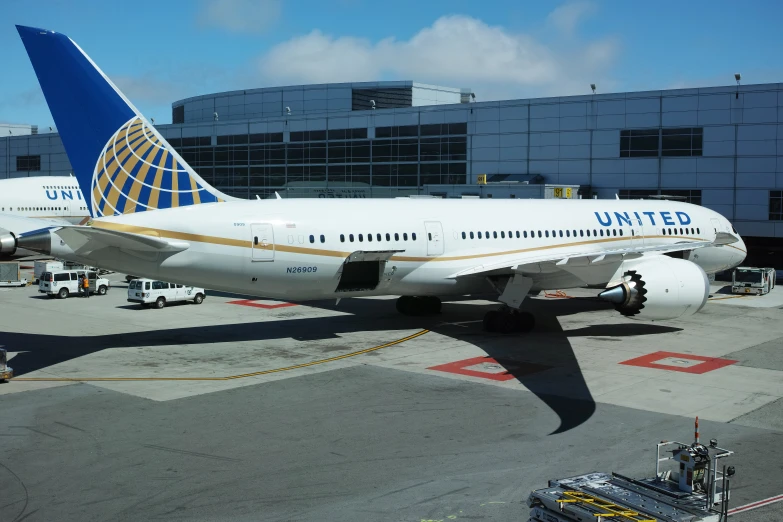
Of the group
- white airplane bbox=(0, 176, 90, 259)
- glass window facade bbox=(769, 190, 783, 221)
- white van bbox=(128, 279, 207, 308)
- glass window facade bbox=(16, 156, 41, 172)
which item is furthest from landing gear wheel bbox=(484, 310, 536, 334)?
glass window facade bbox=(16, 156, 41, 172)

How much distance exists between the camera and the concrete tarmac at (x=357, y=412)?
602 inches

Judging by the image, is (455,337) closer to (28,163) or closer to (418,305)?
(418,305)

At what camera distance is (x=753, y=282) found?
48344 mm

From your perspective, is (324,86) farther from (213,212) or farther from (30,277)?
(213,212)

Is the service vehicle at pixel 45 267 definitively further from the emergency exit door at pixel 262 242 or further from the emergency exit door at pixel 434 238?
the emergency exit door at pixel 434 238

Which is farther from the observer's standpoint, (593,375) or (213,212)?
(213,212)

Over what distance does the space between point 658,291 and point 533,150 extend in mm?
36774

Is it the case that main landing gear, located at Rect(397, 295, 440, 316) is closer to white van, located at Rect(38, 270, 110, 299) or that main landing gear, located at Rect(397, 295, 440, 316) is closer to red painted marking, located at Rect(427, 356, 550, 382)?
red painted marking, located at Rect(427, 356, 550, 382)

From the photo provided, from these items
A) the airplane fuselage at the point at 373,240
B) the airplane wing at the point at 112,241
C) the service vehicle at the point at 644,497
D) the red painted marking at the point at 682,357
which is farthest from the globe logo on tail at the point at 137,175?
the service vehicle at the point at 644,497

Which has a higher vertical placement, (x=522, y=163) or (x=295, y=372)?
(x=522, y=163)

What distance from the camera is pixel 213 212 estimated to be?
28562 mm

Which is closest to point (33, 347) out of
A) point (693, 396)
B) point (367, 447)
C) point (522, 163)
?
point (367, 447)

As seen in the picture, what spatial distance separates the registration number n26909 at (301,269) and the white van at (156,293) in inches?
472

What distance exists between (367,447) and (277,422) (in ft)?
10.1
